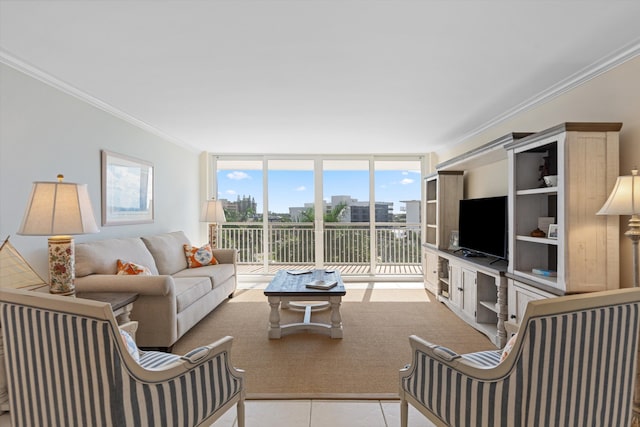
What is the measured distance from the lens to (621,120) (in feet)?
7.68

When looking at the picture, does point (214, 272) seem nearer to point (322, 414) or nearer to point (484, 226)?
point (322, 414)

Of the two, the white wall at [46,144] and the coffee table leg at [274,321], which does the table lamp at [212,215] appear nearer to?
the white wall at [46,144]

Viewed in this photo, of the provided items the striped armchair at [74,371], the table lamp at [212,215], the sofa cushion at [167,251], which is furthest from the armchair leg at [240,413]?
the table lamp at [212,215]

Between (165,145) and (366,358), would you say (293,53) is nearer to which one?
(366,358)

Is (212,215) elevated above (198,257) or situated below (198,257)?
above

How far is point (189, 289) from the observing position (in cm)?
331

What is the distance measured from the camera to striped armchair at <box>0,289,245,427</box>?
1.14 metres

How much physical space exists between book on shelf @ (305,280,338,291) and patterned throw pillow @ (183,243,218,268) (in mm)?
1814

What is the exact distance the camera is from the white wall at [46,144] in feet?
7.70

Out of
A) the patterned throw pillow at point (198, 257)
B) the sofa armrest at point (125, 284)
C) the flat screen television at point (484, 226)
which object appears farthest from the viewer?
the patterned throw pillow at point (198, 257)

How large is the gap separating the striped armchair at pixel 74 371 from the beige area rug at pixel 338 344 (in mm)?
1165

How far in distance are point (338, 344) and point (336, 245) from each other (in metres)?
3.14

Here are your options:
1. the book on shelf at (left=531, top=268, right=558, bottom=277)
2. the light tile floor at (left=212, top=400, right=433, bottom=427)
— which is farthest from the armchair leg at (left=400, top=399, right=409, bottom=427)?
the book on shelf at (left=531, top=268, right=558, bottom=277)

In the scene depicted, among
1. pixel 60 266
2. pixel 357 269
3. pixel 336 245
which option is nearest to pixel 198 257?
pixel 60 266
